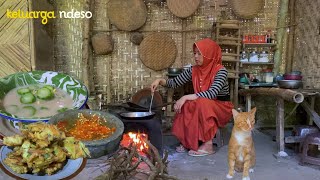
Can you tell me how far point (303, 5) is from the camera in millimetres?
5430

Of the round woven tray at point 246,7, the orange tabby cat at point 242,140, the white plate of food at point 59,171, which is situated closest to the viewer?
the white plate of food at point 59,171

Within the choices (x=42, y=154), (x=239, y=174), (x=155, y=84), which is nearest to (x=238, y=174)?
(x=239, y=174)

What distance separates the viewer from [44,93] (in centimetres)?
283

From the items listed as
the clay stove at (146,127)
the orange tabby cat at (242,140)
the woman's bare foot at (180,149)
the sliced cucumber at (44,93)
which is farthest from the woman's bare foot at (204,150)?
the sliced cucumber at (44,93)

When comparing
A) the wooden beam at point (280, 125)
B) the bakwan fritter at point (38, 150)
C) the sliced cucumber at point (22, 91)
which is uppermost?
the sliced cucumber at point (22, 91)

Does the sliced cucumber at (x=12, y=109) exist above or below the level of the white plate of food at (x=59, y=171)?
above

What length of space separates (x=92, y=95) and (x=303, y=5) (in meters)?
4.43

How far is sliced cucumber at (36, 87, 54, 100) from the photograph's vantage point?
2.81m

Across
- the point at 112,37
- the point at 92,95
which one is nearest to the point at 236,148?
the point at 92,95

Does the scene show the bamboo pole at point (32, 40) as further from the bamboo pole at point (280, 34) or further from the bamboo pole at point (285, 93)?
the bamboo pole at point (280, 34)

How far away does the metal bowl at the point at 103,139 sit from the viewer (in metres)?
2.27

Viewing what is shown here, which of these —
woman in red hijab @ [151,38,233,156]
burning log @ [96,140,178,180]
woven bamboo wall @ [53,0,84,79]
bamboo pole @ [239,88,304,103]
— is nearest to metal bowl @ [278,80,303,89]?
bamboo pole @ [239,88,304,103]

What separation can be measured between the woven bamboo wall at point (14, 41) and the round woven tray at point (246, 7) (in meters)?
3.75

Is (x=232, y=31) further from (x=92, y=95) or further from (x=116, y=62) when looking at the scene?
(x=92, y=95)
